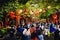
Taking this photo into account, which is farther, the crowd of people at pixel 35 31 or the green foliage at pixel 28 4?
the green foliage at pixel 28 4

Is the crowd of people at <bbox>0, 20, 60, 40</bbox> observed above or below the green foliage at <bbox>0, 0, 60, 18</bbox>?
below

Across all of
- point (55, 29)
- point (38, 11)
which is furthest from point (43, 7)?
point (55, 29)

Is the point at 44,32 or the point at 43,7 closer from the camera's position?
the point at 44,32

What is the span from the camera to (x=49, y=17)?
4.32 metres

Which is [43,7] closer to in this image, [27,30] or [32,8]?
[32,8]

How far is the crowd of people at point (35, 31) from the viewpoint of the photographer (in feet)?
13.1

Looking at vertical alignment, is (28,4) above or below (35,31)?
above

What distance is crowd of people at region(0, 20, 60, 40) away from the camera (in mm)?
3990

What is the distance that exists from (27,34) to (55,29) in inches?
22.1

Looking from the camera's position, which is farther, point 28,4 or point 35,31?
point 28,4

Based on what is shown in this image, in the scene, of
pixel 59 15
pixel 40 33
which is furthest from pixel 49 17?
pixel 40 33

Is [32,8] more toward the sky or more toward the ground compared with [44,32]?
more toward the sky

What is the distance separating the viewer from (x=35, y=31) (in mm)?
4000

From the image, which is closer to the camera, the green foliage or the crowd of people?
the crowd of people
